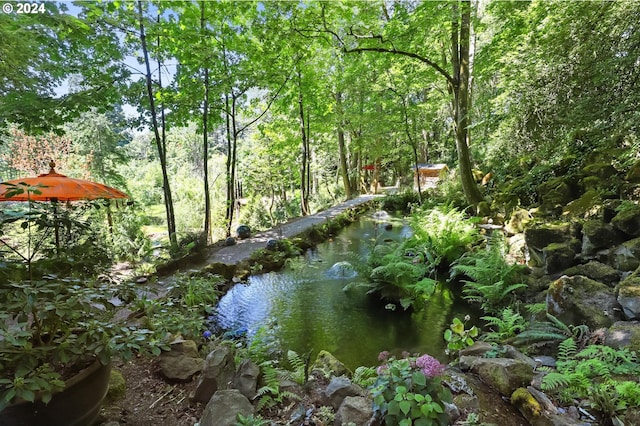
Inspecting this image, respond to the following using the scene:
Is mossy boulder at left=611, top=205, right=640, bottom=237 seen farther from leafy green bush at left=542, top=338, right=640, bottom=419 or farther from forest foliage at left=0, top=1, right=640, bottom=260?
leafy green bush at left=542, top=338, right=640, bottom=419

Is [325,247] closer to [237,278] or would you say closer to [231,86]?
[237,278]

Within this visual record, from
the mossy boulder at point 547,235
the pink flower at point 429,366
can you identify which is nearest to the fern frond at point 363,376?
the pink flower at point 429,366

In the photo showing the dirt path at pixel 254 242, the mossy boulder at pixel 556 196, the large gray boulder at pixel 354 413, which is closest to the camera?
the large gray boulder at pixel 354 413

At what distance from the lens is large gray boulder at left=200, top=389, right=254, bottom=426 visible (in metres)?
1.74

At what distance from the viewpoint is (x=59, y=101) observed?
4.61 metres

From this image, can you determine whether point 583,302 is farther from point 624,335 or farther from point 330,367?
point 330,367

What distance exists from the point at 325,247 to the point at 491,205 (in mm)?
4186

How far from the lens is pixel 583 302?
312cm

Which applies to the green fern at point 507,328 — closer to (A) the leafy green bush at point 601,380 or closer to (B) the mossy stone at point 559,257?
(A) the leafy green bush at point 601,380

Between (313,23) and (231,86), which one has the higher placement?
(313,23)

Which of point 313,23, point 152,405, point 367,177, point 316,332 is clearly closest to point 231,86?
point 313,23

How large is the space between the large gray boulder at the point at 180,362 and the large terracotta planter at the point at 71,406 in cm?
70

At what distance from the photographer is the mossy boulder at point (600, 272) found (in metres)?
3.47

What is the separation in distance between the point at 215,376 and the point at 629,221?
15.7 feet
